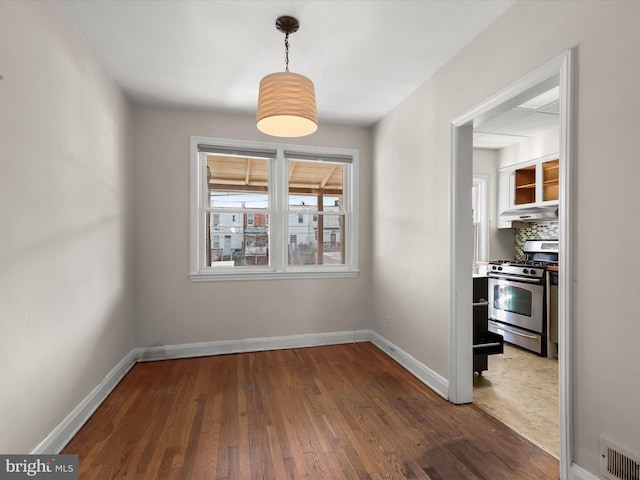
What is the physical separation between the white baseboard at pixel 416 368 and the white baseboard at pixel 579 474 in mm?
993

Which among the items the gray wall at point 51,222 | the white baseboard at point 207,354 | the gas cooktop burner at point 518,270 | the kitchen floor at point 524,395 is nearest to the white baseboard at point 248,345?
the white baseboard at point 207,354

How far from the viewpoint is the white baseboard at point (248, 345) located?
345cm

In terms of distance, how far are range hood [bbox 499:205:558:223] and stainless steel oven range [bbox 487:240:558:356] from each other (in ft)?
1.18

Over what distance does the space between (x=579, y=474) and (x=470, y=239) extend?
4.98 feet

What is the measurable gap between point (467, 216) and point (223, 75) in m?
2.37

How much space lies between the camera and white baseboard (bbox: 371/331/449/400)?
8.75ft

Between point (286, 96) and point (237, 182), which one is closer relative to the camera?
point (286, 96)

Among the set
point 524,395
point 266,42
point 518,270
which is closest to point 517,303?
point 518,270

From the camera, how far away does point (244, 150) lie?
12.2 ft

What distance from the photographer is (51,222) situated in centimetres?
190

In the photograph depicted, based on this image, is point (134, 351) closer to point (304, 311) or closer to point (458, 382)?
point (304, 311)

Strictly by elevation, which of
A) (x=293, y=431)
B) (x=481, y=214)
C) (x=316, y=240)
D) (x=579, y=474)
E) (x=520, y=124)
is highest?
(x=520, y=124)

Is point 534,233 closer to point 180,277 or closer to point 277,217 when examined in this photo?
point 277,217

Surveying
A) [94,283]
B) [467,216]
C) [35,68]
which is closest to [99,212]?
[94,283]
